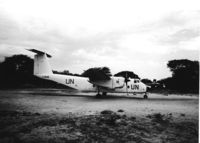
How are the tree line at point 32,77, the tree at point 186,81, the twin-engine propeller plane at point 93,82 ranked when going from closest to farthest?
the twin-engine propeller plane at point 93,82
the tree line at point 32,77
the tree at point 186,81

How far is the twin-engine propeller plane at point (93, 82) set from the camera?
2273 cm

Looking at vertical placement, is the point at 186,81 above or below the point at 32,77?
below

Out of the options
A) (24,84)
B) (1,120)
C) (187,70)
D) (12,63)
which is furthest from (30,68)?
(1,120)

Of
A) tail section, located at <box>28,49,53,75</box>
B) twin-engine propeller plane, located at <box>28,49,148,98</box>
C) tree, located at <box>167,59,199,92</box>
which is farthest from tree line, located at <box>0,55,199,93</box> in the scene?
tail section, located at <box>28,49,53,75</box>

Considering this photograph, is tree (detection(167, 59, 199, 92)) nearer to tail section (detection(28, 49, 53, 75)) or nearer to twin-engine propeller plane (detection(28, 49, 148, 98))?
twin-engine propeller plane (detection(28, 49, 148, 98))

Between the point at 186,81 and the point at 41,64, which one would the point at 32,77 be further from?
the point at 186,81

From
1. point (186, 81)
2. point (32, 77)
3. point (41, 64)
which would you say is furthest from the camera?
point (32, 77)

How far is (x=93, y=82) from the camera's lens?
74.6 feet

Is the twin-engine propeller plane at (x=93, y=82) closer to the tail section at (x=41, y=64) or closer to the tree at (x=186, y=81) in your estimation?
the tail section at (x=41, y=64)

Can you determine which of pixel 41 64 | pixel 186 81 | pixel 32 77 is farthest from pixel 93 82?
pixel 32 77

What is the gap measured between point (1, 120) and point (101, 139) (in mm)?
4480

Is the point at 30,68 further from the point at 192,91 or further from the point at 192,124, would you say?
the point at 192,124

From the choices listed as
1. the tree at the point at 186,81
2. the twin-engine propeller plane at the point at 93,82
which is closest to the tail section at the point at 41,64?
the twin-engine propeller plane at the point at 93,82

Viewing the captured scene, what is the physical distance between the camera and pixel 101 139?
19.7ft
